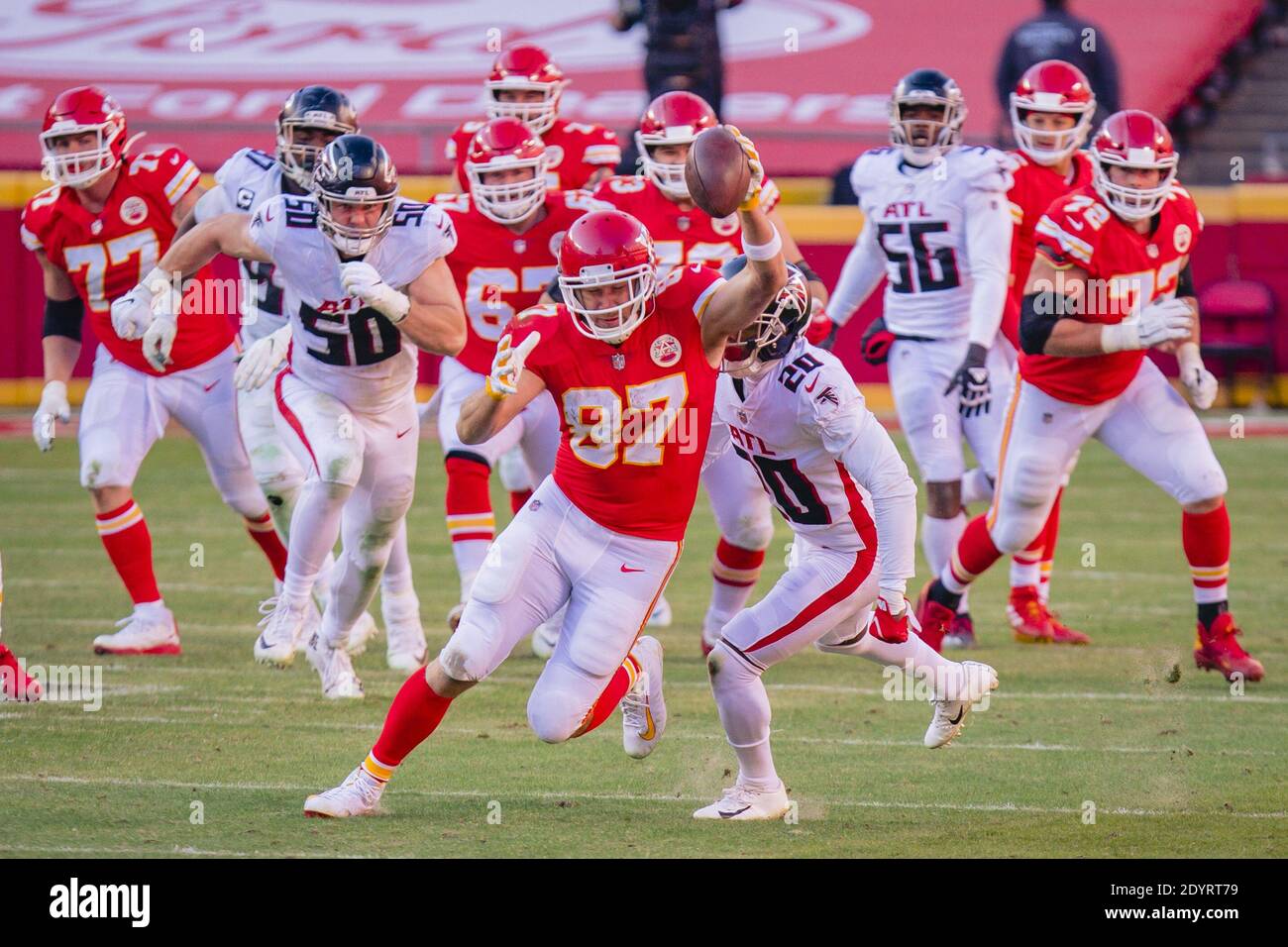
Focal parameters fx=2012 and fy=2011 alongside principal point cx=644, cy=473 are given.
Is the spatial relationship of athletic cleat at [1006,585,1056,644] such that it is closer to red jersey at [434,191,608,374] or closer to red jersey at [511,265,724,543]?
red jersey at [434,191,608,374]

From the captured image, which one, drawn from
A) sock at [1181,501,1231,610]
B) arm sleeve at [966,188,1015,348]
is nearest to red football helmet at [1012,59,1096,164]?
arm sleeve at [966,188,1015,348]

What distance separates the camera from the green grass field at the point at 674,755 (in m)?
4.58

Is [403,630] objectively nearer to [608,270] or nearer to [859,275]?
[859,275]

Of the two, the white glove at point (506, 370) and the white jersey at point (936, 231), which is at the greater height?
the white glove at point (506, 370)

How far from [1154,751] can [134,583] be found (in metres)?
3.45

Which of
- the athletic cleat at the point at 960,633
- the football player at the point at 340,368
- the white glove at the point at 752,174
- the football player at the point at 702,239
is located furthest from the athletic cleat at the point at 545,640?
the white glove at the point at 752,174

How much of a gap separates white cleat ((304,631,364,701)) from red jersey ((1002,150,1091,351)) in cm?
276

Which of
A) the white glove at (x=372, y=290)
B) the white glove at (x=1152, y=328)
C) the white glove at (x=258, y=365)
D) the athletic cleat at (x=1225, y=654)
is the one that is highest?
the white glove at (x=372, y=290)

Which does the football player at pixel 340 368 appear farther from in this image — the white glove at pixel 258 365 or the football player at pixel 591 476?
the football player at pixel 591 476

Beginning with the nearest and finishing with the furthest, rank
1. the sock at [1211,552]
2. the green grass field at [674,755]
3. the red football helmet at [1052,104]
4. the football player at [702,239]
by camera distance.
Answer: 1. the green grass field at [674,755]
2. the sock at [1211,552]
3. the football player at [702,239]
4. the red football helmet at [1052,104]

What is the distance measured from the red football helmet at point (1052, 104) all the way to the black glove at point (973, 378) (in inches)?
34.9
